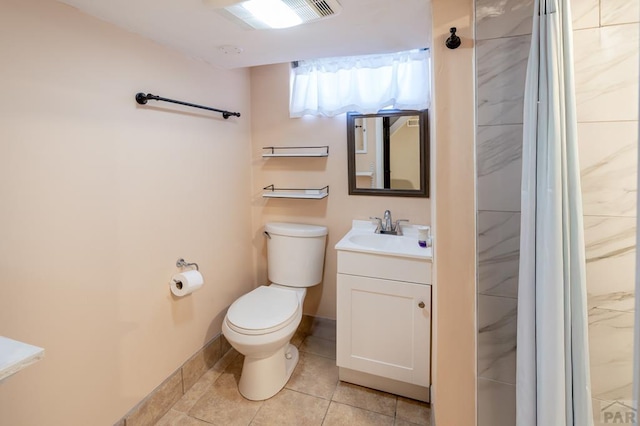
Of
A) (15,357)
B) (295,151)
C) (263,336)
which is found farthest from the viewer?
(295,151)

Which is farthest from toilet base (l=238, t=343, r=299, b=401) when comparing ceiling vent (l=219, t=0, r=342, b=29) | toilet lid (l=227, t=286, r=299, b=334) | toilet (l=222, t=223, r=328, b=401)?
ceiling vent (l=219, t=0, r=342, b=29)

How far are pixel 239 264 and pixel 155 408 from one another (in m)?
0.99

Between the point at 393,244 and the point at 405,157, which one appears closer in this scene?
the point at 393,244

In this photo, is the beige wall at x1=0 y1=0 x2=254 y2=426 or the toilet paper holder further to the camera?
the toilet paper holder

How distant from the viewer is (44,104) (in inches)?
46.0

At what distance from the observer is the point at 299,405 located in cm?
176

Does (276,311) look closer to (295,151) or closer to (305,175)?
(305,175)

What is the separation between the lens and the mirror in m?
2.00

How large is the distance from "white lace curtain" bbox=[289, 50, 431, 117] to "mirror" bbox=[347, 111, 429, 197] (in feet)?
0.27

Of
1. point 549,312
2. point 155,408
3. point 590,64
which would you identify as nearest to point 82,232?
point 155,408

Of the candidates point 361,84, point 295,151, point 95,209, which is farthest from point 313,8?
point 95,209

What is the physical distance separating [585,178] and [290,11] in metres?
1.31

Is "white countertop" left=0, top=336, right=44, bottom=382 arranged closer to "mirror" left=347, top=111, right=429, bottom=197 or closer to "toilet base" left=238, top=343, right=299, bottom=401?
"toilet base" left=238, top=343, right=299, bottom=401

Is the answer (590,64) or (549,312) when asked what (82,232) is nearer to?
(549,312)
